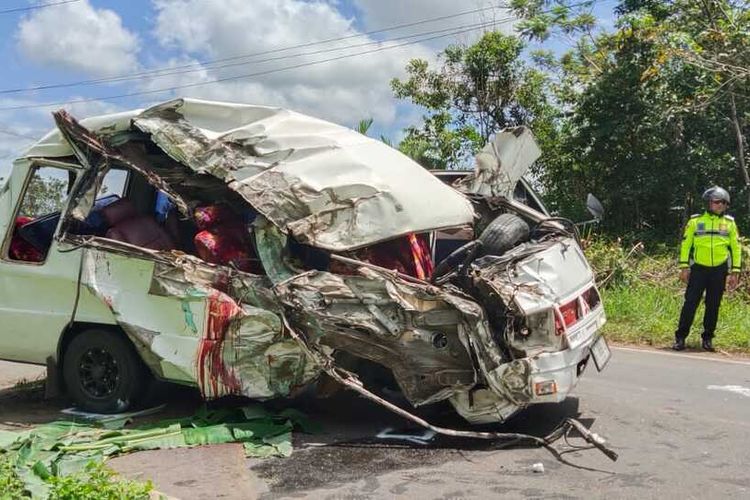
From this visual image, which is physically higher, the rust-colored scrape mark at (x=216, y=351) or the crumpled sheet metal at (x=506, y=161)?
the crumpled sheet metal at (x=506, y=161)

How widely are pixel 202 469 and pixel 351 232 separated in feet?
5.82

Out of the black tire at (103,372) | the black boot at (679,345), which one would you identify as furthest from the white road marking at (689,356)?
the black tire at (103,372)

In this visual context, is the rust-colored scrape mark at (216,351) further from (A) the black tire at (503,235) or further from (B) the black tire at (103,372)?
(A) the black tire at (503,235)

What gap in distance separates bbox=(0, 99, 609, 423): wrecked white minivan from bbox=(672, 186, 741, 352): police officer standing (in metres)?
3.33

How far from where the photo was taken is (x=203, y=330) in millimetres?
5293

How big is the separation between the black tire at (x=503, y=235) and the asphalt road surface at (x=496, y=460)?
4.14 ft

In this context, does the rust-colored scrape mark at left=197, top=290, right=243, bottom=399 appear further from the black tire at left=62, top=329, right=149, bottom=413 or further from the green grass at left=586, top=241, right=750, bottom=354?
the green grass at left=586, top=241, right=750, bottom=354

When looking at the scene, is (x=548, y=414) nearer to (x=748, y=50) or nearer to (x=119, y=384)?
(x=119, y=384)

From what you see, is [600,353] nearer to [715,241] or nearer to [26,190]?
[715,241]

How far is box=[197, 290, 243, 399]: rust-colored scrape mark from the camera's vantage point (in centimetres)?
523

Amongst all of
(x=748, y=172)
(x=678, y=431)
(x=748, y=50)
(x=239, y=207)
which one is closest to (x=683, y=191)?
(x=748, y=172)

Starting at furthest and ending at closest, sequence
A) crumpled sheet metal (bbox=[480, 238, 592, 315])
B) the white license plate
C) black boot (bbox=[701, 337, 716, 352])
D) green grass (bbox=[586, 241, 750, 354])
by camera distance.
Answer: green grass (bbox=[586, 241, 750, 354]) → black boot (bbox=[701, 337, 716, 352]) → the white license plate → crumpled sheet metal (bbox=[480, 238, 592, 315])

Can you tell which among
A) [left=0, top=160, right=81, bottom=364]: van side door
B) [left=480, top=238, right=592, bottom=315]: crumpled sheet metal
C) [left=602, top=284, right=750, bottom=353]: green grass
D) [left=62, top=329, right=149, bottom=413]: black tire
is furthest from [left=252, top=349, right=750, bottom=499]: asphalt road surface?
[left=602, top=284, right=750, bottom=353]: green grass

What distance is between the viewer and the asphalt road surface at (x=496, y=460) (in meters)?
4.29
